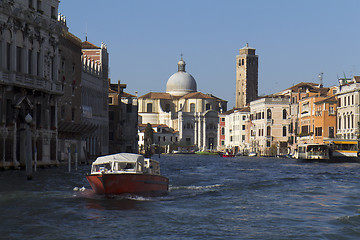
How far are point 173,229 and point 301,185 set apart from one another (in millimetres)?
16586

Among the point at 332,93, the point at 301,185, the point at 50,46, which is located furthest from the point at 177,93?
the point at 301,185

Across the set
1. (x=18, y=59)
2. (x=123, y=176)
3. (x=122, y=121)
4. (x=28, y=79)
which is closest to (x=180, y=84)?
(x=122, y=121)

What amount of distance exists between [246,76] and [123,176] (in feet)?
444

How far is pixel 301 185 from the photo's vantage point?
33531mm

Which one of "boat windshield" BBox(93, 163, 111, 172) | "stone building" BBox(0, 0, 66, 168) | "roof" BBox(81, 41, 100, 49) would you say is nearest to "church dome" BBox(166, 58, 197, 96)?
"roof" BBox(81, 41, 100, 49)

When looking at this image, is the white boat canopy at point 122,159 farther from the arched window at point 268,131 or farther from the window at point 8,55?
the arched window at point 268,131

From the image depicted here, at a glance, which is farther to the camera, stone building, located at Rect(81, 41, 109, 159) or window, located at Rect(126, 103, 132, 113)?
window, located at Rect(126, 103, 132, 113)

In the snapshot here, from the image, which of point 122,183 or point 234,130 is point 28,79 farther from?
point 234,130

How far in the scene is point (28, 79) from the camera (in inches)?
1561

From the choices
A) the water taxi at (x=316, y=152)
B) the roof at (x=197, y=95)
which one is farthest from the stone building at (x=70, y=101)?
the roof at (x=197, y=95)

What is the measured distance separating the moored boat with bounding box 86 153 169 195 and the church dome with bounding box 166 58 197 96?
154633 mm

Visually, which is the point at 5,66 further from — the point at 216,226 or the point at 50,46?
the point at 216,226

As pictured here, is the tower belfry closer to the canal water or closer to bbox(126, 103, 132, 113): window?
bbox(126, 103, 132, 113): window

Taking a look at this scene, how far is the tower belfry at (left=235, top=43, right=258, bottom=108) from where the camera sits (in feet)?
522
